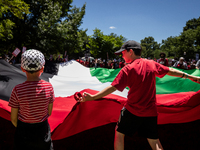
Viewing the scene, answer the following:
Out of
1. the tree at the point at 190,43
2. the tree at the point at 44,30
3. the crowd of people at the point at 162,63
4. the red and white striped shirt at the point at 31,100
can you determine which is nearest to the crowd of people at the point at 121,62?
the crowd of people at the point at 162,63

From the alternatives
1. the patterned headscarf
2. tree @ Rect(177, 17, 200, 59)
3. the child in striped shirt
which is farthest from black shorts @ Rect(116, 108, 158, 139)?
tree @ Rect(177, 17, 200, 59)

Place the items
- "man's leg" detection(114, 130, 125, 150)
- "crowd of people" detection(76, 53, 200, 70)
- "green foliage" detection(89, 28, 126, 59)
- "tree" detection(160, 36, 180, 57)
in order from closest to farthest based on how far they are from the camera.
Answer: "man's leg" detection(114, 130, 125, 150)
"crowd of people" detection(76, 53, 200, 70)
"green foliage" detection(89, 28, 126, 59)
"tree" detection(160, 36, 180, 57)

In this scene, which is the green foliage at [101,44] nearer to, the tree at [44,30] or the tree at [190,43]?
the tree at [44,30]

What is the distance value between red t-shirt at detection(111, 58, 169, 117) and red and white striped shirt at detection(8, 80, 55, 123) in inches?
28.5

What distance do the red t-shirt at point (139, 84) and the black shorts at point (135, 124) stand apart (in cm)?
6

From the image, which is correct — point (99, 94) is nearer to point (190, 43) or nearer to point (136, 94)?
point (136, 94)

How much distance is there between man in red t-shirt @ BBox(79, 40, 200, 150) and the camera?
1749 millimetres

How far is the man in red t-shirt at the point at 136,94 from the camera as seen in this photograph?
68.9 inches

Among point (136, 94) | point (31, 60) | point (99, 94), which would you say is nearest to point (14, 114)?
point (31, 60)

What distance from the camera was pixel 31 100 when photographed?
1554 mm

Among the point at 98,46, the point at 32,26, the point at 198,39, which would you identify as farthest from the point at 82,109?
the point at 198,39

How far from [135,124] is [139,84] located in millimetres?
459

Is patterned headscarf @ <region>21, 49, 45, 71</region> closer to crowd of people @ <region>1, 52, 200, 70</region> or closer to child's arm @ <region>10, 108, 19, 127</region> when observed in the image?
child's arm @ <region>10, 108, 19, 127</region>

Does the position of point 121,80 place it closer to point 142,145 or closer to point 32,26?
point 142,145
